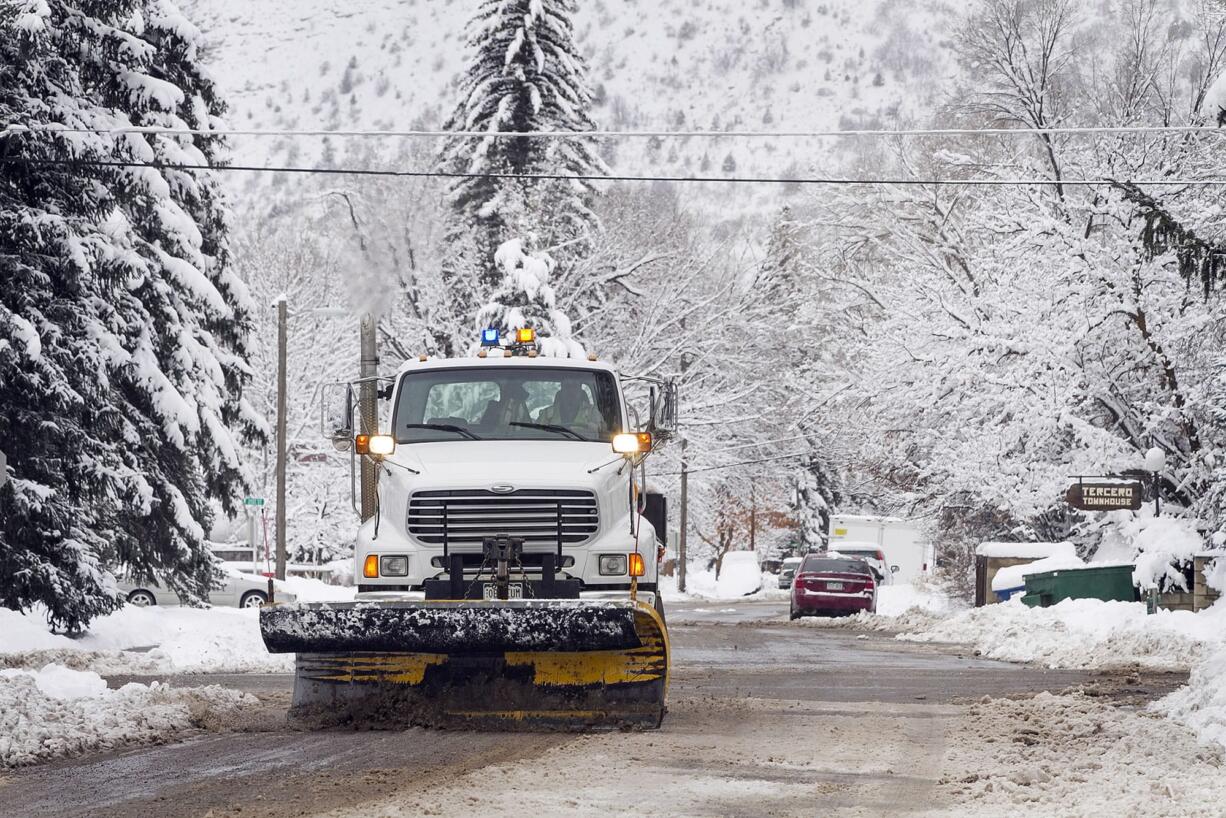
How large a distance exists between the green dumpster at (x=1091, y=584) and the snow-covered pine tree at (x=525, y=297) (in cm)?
1318

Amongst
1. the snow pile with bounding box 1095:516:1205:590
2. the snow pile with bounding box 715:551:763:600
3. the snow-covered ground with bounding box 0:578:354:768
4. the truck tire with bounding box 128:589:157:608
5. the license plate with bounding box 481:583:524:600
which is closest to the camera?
the snow-covered ground with bounding box 0:578:354:768

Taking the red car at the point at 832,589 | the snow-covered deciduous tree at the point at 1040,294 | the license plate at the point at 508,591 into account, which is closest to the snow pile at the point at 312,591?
the red car at the point at 832,589

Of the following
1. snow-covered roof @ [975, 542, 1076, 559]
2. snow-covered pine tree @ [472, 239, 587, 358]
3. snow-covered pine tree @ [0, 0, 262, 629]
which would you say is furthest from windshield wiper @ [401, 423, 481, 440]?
snow-covered pine tree @ [472, 239, 587, 358]

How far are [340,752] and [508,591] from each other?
1.97 meters

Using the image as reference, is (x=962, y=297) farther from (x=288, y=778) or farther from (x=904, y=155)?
(x=288, y=778)

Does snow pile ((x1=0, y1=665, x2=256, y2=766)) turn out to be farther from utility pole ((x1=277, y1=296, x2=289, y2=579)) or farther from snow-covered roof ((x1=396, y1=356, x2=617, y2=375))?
utility pole ((x1=277, y1=296, x2=289, y2=579))

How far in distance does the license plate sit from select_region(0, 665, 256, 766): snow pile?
2326 mm

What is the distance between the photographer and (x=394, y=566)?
12273 mm

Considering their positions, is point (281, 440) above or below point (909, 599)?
above

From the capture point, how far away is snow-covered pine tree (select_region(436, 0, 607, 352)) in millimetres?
40188

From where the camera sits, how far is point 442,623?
11.2 m

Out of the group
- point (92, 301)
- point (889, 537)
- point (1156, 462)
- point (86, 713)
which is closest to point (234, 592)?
point (92, 301)

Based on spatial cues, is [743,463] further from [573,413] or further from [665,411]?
[665,411]

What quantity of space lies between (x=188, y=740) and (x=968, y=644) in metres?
16.4
